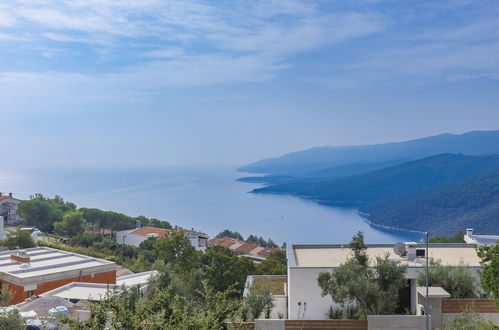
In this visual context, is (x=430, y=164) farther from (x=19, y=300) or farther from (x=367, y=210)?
(x=19, y=300)

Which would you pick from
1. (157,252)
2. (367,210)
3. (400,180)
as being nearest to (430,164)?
(400,180)

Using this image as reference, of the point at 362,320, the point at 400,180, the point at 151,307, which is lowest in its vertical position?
the point at 362,320

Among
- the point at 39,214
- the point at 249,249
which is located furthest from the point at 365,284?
the point at 39,214

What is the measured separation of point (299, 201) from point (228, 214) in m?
28.2

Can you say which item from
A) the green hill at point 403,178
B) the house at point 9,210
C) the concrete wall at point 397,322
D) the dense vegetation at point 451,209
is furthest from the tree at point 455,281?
the green hill at point 403,178

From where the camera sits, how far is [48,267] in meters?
21.5

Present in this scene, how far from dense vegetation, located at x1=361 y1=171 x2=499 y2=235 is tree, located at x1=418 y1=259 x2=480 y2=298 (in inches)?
3197

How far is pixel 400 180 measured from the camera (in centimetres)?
16562

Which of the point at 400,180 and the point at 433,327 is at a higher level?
the point at 400,180

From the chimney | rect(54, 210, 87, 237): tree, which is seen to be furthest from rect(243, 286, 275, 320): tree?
rect(54, 210, 87, 237): tree

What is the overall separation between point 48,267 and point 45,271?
80cm

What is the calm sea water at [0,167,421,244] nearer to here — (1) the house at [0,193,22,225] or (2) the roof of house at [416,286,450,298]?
(1) the house at [0,193,22,225]

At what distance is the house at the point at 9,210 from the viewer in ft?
169

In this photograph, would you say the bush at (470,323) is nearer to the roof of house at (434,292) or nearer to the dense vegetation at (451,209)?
the roof of house at (434,292)
